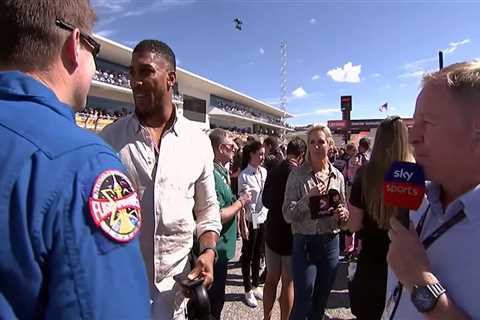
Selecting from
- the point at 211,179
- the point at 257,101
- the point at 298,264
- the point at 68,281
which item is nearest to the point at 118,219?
the point at 68,281

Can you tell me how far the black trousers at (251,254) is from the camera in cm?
510

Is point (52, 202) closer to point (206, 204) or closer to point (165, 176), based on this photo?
point (165, 176)

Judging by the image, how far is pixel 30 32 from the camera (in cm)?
90

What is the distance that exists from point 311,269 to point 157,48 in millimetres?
2334

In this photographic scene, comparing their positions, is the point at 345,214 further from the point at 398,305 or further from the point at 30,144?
the point at 30,144

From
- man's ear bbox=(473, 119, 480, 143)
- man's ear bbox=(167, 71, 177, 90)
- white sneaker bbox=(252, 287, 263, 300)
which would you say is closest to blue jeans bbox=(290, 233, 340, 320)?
white sneaker bbox=(252, 287, 263, 300)

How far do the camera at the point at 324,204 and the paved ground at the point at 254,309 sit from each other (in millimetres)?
1792

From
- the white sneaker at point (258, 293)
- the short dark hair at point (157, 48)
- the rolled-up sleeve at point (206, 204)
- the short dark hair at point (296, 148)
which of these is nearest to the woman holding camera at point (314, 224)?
the short dark hair at point (296, 148)

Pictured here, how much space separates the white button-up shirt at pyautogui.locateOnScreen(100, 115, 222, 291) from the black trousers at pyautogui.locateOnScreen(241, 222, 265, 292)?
319 centimetres

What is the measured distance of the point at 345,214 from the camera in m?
3.48

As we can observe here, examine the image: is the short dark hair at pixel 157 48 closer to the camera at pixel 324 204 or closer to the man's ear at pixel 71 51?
the man's ear at pixel 71 51

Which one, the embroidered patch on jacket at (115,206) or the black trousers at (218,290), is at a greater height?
the embroidered patch on jacket at (115,206)

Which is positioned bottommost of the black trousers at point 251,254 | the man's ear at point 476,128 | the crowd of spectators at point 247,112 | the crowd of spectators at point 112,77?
the black trousers at point 251,254

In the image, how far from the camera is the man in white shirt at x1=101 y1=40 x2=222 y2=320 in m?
1.92
